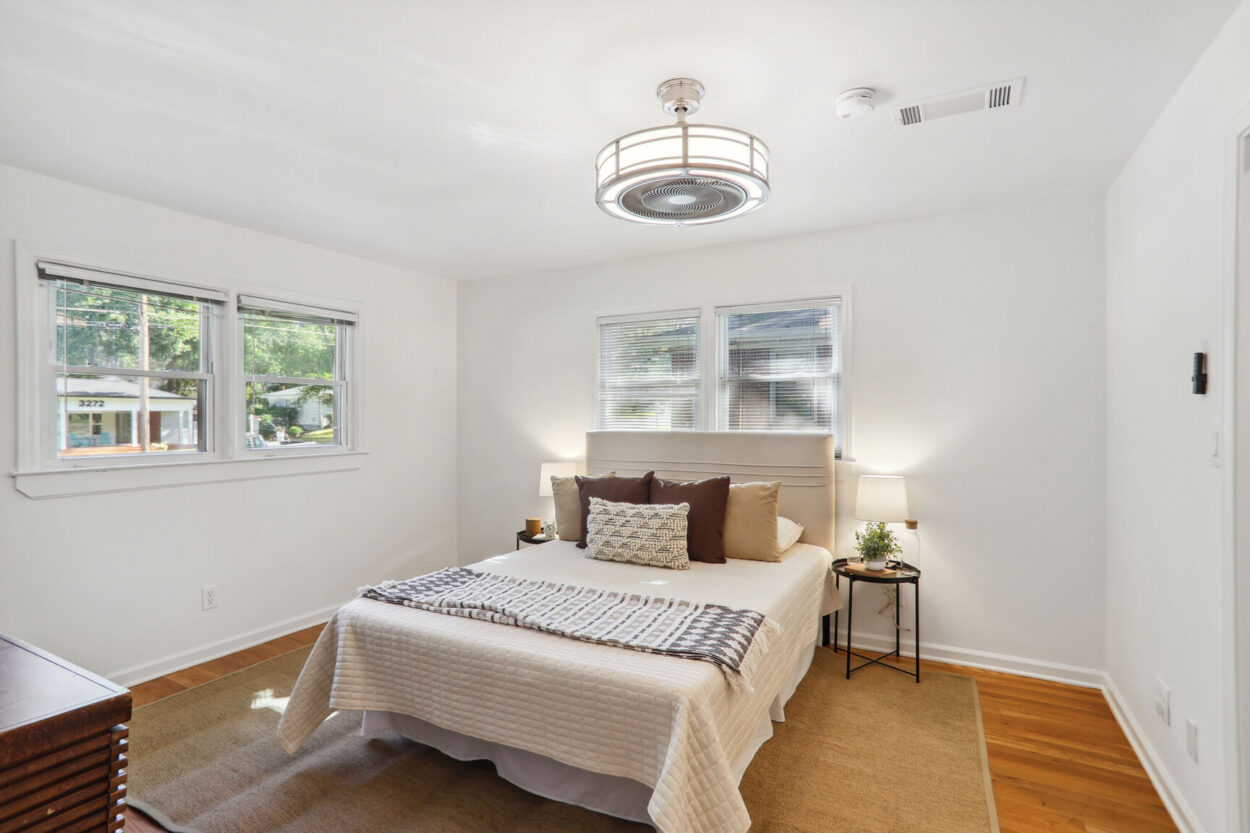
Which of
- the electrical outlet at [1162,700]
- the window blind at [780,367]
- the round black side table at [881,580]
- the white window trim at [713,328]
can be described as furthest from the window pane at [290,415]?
the electrical outlet at [1162,700]

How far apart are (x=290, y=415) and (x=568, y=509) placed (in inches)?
74.2

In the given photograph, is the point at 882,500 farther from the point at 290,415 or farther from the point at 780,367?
the point at 290,415

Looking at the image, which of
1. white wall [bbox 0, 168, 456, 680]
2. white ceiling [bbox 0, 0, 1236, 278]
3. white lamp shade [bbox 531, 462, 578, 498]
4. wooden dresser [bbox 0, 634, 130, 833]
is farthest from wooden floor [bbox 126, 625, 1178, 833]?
white ceiling [bbox 0, 0, 1236, 278]

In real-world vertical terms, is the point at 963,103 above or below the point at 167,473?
above

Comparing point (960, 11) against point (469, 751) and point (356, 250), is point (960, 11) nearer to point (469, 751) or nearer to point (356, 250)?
point (469, 751)

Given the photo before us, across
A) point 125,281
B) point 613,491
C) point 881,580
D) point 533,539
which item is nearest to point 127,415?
point 125,281

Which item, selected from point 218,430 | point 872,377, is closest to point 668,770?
point 872,377

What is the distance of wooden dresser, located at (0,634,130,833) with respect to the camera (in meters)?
0.68

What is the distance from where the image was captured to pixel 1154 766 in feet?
7.87

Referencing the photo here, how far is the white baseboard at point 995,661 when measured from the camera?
323 cm

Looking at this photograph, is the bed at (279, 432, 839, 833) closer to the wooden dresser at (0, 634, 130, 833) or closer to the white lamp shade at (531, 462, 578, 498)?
the white lamp shade at (531, 462, 578, 498)

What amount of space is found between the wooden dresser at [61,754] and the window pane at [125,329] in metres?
3.03

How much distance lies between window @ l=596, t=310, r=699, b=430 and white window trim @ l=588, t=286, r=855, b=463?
1.3 inches

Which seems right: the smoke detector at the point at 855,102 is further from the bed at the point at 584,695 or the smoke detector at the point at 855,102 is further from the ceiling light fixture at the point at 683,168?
the bed at the point at 584,695
